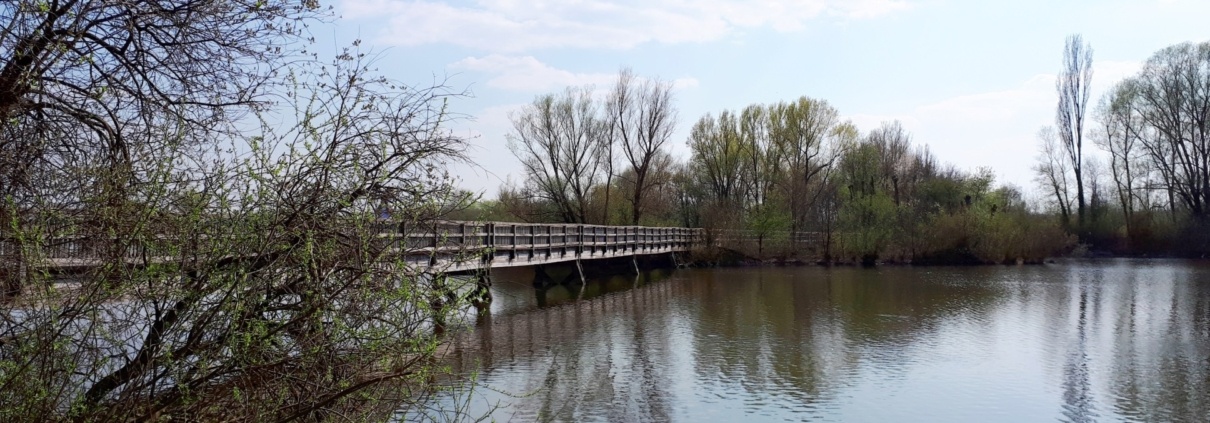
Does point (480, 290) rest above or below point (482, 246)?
below

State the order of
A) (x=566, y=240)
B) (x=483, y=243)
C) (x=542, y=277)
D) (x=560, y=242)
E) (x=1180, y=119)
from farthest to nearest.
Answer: (x=1180, y=119) < (x=542, y=277) < (x=566, y=240) < (x=560, y=242) < (x=483, y=243)

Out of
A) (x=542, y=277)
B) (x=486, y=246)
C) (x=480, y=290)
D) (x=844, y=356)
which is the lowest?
(x=844, y=356)

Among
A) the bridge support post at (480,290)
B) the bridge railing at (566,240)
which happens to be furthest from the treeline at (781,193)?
the bridge support post at (480,290)

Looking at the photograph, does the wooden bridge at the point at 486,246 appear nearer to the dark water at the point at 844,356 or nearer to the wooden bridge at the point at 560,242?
the wooden bridge at the point at 560,242

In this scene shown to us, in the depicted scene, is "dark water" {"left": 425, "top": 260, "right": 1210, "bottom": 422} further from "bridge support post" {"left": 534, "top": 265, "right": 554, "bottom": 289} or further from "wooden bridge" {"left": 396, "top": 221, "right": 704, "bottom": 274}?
"bridge support post" {"left": 534, "top": 265, "right": 554, "bottom": 289}

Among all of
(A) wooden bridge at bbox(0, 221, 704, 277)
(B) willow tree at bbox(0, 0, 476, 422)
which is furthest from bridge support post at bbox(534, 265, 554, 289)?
(B) willow tree at bbox(0, 0, 476, 422)

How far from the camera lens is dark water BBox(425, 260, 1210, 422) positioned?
30.3 ft

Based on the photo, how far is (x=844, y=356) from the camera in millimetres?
12484

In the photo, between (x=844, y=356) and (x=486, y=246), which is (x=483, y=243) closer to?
(x=844, y=356)

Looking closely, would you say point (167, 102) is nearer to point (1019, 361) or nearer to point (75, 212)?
point (75, 212)

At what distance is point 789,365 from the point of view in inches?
462

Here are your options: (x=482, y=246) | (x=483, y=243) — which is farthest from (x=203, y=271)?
(x=483, y=243)

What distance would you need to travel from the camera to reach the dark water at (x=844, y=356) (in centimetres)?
925

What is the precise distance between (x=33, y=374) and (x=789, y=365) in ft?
30.6
